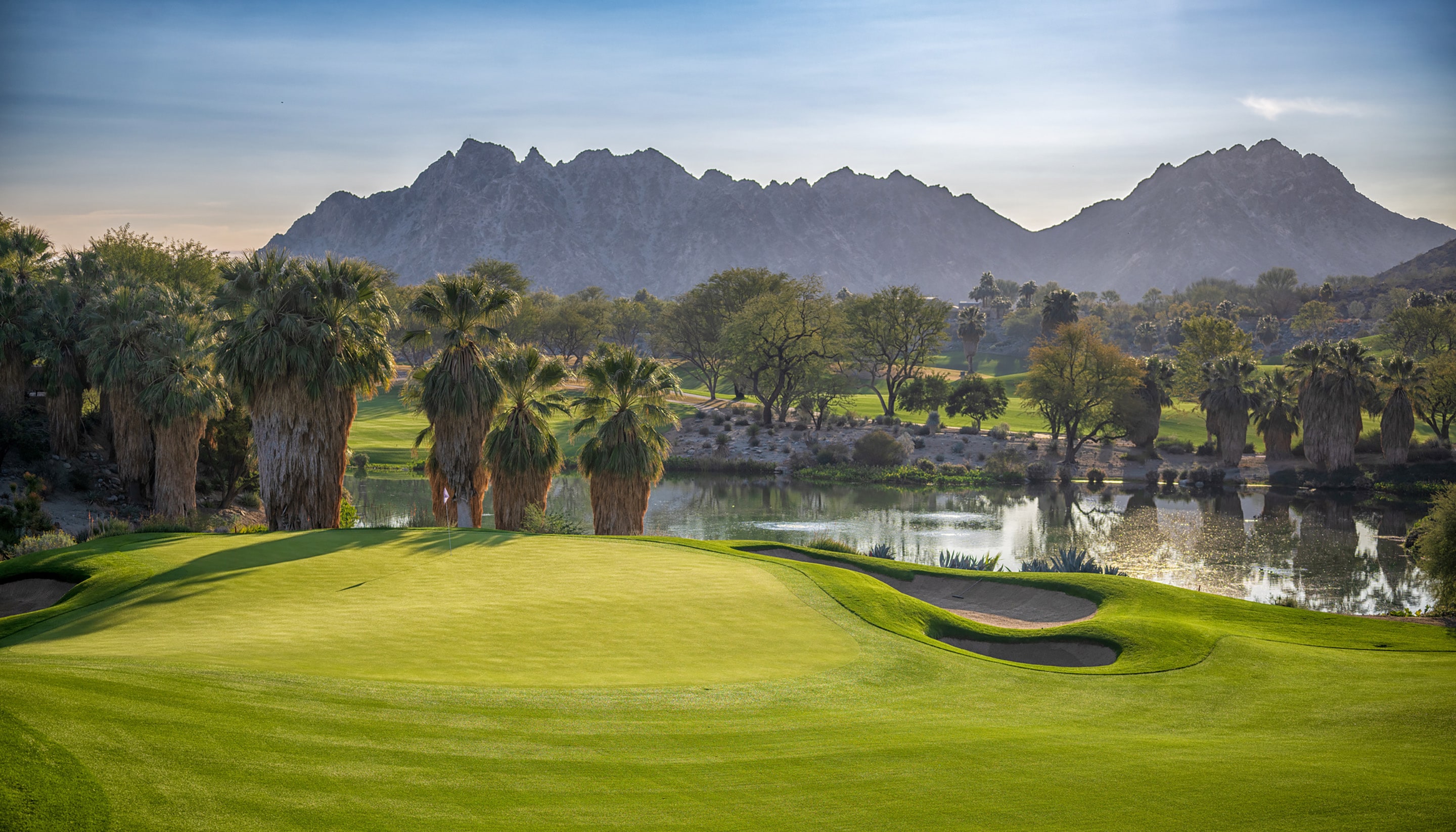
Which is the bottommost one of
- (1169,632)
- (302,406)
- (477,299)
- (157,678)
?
(1169,632)

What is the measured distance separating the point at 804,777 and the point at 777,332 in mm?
67380

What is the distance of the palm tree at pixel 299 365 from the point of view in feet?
83.8

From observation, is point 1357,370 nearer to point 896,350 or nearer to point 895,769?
point 896,350

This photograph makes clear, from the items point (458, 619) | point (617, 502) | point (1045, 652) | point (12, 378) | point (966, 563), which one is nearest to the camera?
point (458, 619)

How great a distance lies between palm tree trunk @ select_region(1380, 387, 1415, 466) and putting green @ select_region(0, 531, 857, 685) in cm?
5163

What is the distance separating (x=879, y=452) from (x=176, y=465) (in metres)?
43.3

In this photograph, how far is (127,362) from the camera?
106ft

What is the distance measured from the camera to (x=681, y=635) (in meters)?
13.2

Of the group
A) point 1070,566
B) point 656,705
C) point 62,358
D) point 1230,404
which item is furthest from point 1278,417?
point 62,358

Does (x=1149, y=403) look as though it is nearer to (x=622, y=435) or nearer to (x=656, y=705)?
(x=622, y=435)

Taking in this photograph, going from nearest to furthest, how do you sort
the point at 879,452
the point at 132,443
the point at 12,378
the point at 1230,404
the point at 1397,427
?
the point at 132,443 < the point at 12,378 < the point at 1397,427 < the point at 1230,404 < the point at 879,452

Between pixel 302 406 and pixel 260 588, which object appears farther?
pixel 302 406

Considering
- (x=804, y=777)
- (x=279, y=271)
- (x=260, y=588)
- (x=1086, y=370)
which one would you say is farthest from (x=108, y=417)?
(x=1086, y=370)

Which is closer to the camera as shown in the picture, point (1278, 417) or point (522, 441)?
point (522, 441)
